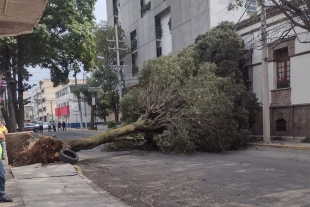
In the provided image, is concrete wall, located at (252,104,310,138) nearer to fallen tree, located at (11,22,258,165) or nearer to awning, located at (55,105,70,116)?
fallen tree, located at (11,22,258,165)

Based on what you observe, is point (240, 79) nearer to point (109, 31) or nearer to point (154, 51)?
point (154, 51)

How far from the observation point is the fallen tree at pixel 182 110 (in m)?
12.5

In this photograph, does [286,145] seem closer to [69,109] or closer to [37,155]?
[37,155]

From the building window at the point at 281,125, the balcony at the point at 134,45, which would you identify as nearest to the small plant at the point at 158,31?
the balcony at the point at 134,45

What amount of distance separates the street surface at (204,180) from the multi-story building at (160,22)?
881 cm

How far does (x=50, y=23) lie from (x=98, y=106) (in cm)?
2419

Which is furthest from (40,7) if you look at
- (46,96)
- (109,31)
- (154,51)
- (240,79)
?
(46,96)

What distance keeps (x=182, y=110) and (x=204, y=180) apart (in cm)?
581

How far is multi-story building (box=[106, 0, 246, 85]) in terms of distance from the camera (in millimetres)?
22388

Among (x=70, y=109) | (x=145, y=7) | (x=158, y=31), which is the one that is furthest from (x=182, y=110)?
(x=70, y=109)

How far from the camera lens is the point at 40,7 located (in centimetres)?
596

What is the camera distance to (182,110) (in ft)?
43.2

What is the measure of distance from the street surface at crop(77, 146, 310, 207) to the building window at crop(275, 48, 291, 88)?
6947mm

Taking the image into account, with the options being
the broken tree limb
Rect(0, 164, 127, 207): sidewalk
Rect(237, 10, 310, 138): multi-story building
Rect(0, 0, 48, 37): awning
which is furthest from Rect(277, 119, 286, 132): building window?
Rect(0, 0, 48, 37): awning
